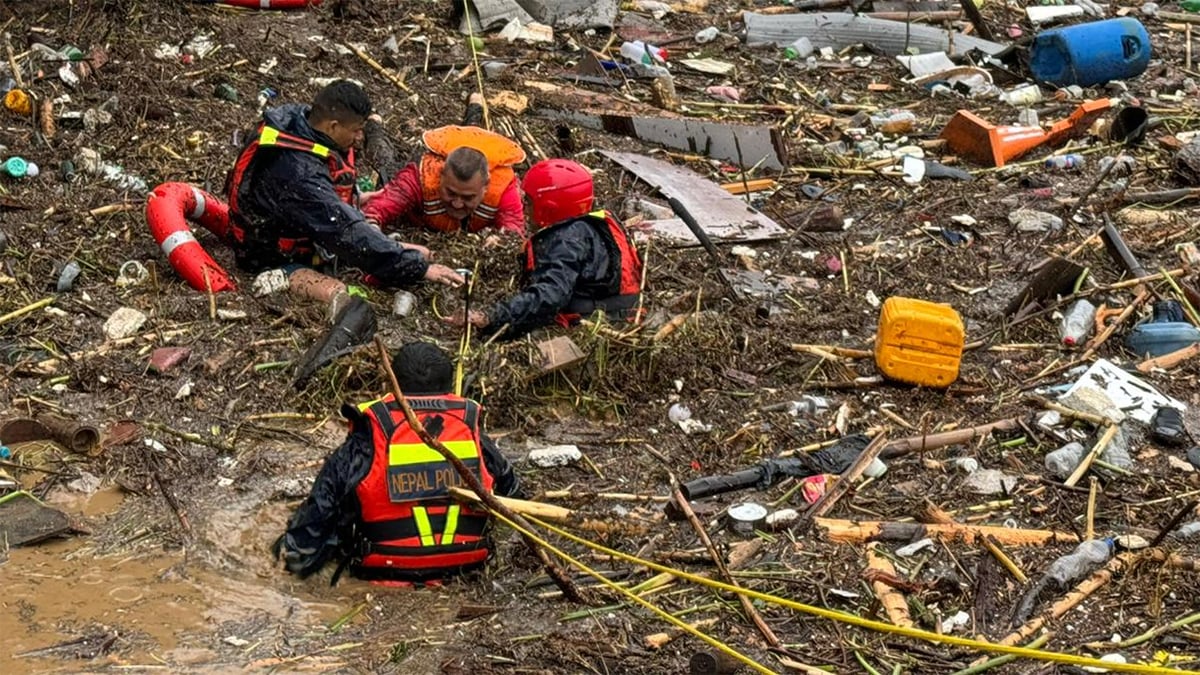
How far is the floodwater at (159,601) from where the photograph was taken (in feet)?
16.4

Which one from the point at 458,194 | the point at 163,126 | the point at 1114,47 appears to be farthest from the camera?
the point at 1114,47

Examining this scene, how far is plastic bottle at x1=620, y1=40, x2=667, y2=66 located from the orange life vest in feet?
11.4

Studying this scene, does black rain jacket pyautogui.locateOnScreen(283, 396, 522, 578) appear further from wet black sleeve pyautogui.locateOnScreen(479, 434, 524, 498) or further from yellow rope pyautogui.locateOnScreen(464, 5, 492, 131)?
yellow rope pyautogui.locateOnScreen(464, 5, 492, 131)

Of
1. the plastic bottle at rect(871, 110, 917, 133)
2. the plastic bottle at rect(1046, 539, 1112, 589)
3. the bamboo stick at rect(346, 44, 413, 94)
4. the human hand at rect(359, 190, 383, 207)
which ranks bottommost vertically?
the plastic bottle at rect(871, 110, 917, 133)

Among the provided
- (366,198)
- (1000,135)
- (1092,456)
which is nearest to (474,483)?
(1092,456)

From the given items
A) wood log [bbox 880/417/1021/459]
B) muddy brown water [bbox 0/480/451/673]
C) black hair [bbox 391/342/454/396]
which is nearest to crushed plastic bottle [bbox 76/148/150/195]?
muddy brown water [bbox 0/480/451/673]

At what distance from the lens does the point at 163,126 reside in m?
9.40

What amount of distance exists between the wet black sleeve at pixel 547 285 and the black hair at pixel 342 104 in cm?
112

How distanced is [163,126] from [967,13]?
7251 millimetres

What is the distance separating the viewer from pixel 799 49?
1243cm

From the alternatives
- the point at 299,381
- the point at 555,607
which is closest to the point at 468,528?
the point at 555,607

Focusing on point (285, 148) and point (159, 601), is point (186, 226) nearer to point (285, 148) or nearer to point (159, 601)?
point (285, 148)

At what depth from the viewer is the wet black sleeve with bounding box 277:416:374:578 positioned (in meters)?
5.36

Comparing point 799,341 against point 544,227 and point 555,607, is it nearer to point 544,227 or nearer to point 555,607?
point 544,227
